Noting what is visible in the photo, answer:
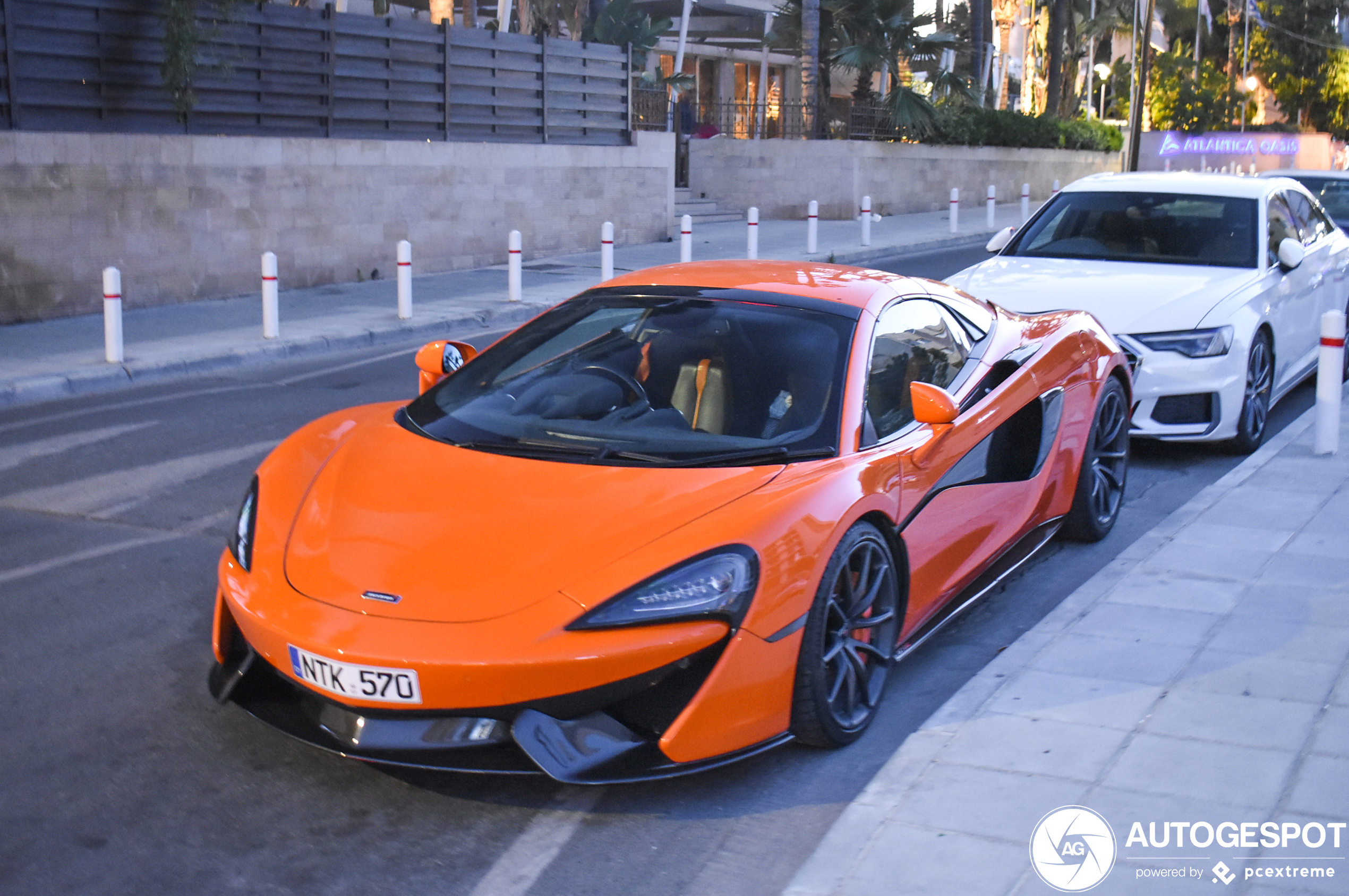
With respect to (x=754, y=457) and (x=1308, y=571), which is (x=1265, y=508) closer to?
(x=1308, y=571)

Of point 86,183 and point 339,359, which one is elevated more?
point 86,183

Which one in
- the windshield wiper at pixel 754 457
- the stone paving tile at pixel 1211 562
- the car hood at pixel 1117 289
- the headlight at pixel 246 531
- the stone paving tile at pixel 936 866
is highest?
the car hood at pixel 1117 289

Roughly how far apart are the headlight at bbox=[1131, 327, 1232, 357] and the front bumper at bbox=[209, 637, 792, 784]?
4.82 meters

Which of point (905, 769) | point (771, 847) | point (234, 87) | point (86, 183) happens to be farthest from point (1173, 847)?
point (234, 87)

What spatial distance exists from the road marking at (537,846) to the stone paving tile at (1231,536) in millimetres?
3361

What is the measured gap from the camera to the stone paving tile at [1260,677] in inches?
167

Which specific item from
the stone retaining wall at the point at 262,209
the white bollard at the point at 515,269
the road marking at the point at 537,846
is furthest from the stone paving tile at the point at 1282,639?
the stone retaining wall at the point at 262,209

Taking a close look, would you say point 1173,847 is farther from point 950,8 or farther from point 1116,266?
point 950,8

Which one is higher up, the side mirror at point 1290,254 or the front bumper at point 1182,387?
the side mirror at point 1290,254

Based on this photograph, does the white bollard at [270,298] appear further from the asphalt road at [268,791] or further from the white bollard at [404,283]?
the asphalt road at [268,791]

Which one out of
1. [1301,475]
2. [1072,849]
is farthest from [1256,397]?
[1072,849]

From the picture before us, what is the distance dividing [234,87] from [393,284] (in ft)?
9.88

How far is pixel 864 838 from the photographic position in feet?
11.2

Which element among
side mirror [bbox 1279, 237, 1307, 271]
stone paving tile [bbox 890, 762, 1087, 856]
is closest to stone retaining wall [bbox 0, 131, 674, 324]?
Result: side mirror [bbox 1279, 237, 1307, 271]
